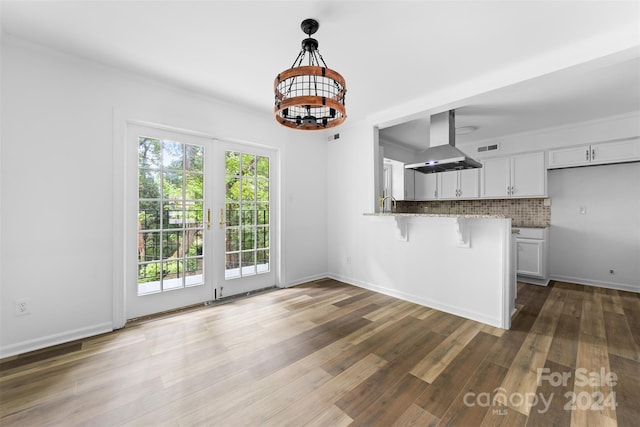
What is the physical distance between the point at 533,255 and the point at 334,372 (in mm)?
3972

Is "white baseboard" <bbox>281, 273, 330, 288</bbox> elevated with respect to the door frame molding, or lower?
lower

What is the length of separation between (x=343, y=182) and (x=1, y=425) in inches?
151

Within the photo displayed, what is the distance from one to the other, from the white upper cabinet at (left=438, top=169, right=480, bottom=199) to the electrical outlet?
19.2ft

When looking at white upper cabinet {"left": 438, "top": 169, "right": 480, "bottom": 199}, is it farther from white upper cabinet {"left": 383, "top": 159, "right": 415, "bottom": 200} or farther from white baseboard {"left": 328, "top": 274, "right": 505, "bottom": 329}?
white baseboard {"left": 328, "top": 274, "right": 505, "bottom": 329}

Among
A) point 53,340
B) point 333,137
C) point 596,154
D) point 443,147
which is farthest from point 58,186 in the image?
point 596,154

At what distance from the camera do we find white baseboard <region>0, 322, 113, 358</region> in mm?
2044

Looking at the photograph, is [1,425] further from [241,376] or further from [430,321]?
[430,321]

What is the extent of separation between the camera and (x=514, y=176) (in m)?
4.47

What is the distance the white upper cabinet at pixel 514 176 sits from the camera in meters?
4.25

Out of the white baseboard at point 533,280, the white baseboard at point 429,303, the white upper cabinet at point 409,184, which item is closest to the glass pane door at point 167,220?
the white baseboard at point 429,303

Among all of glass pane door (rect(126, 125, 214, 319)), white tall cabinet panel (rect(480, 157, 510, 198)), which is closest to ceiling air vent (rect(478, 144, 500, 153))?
white tall cabinet panel (rect(480, 157, 510, 198))

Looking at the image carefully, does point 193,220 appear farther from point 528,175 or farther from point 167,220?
point 528,175

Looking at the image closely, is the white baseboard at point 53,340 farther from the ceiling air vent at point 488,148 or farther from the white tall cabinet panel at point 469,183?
the ceiling air vent at point 488,148

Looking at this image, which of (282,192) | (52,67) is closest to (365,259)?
(282,192)
